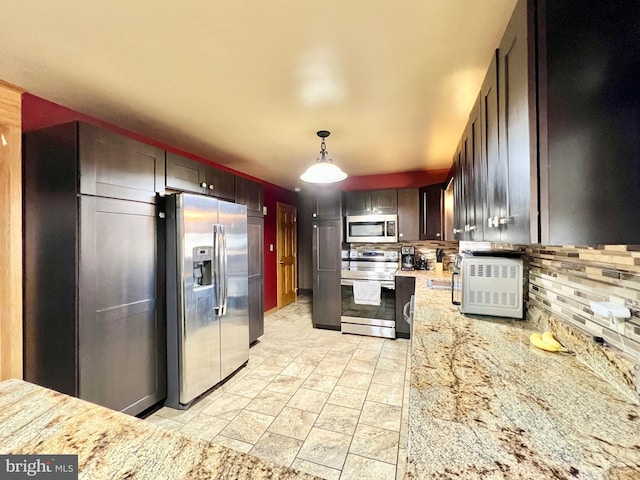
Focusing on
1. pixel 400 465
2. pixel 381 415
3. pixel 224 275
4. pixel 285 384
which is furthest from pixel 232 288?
pixel 400 465

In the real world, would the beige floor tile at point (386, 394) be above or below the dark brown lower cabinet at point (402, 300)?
below

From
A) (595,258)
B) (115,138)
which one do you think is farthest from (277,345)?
(595,258)

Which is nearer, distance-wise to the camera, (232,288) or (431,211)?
(232,288)

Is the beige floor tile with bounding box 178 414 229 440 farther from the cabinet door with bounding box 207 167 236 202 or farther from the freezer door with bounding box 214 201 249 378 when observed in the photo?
the cabinet door with bounding box 207 167 236 202

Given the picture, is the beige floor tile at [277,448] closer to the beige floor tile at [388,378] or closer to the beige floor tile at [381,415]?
the beige floor tile at [381,415]

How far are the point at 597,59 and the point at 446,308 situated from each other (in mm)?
1676

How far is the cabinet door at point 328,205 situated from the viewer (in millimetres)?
4105

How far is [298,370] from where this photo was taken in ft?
9.48

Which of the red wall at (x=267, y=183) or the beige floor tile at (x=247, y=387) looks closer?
the red wall at (x=267, y=183)

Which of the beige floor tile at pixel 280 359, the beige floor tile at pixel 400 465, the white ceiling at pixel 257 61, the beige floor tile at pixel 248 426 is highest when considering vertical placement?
the white ceiling at pixel 257 61

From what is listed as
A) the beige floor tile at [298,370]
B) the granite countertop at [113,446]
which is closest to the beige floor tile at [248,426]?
the beige floor tile at [298,370]

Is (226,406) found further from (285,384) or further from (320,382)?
(320,382)

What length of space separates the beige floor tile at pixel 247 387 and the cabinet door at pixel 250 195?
1839 mm

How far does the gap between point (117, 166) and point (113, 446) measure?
1847mm
